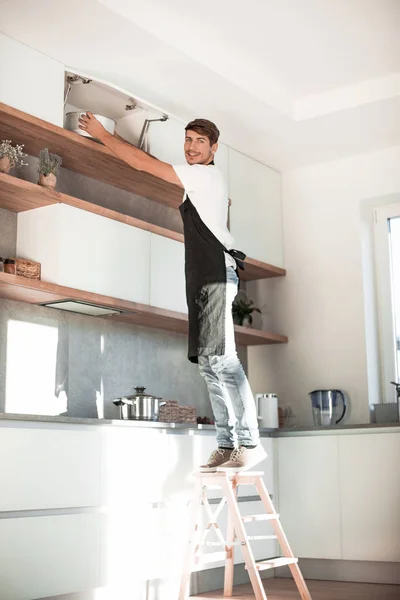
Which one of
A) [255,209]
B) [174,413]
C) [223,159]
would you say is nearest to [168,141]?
[223,159]

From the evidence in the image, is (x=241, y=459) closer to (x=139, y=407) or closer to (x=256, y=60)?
(x=139, y=407)

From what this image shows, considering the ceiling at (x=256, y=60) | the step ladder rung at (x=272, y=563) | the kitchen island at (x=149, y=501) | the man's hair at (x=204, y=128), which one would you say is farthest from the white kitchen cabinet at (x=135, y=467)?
the ceiling at (x=256, y=60)

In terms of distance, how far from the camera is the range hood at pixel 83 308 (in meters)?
3.99

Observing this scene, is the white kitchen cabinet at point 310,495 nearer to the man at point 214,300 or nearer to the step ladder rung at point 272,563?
the step ladder rung at point 272,563

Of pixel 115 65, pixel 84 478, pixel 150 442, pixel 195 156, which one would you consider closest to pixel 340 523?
pixel 150 442

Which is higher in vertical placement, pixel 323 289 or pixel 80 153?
pixel 80 153

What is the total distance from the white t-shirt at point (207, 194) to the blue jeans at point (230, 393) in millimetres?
164

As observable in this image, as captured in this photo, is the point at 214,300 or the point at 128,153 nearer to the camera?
the point at 214,300

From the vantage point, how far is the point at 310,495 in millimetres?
4574

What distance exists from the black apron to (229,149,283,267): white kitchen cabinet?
174 centimetres

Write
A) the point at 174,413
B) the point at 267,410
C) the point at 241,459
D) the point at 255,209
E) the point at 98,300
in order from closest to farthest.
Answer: the point at 241,459, the point at 98,300, the point at 174,413, the point at 267,410, the point at 255,209

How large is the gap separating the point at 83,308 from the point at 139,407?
1.90ft

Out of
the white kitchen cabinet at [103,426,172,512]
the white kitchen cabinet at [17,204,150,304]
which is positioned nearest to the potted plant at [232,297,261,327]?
the white kitchen cabinet at [17,204,150,304]

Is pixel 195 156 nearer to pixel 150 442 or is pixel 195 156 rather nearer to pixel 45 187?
pixel 45 187
